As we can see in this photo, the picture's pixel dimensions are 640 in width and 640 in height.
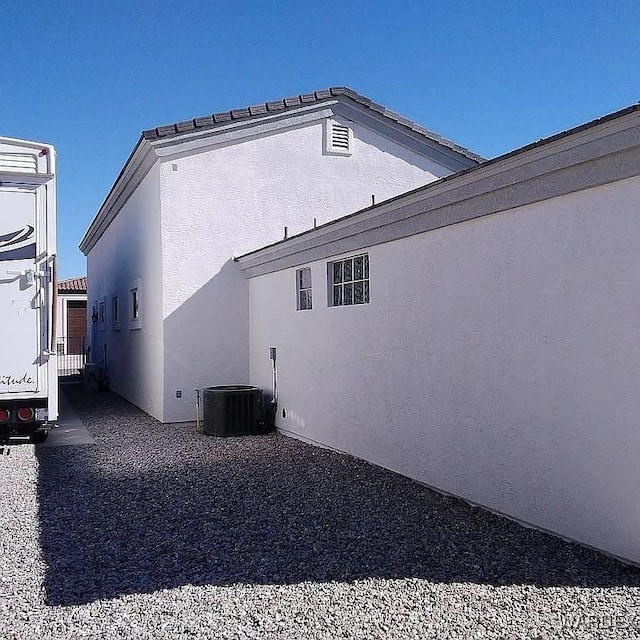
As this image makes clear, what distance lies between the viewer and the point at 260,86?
14.2 m

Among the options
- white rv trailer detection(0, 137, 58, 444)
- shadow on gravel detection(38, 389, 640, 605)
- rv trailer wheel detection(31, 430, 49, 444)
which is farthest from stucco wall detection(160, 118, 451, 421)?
white rv trailer detection(0, 137, 58, 444)

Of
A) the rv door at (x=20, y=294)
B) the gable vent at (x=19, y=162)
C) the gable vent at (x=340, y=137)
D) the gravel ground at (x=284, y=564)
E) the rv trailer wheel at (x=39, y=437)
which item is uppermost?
the gable vent at (x=340, y=137)

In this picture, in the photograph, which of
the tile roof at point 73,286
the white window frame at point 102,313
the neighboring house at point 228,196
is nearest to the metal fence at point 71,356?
the tile roof at point 73,286

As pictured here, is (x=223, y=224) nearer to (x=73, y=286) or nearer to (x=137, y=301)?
(x=137, y=301)

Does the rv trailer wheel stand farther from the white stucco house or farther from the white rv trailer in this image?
the white stucco house

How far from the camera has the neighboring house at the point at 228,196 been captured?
38.0 feet

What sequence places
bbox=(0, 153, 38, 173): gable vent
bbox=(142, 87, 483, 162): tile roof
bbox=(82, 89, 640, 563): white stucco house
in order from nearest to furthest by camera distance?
bbox=(82, 89, 640, 563): white stucco house → bbox=(0, 153, 38, 173): gable vent → bbox=(142, 87, 483, 162): tile roof

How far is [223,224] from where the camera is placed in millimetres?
11898

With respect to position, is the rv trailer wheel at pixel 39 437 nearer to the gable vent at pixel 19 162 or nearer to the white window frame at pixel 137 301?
the gable vent at pixel 19 162

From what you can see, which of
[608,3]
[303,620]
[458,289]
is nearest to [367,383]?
[458,289]

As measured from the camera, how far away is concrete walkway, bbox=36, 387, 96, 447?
999 cm

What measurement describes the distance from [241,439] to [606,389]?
635cm

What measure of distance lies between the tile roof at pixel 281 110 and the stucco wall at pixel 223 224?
0.42m

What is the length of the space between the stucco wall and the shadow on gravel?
3214mm
